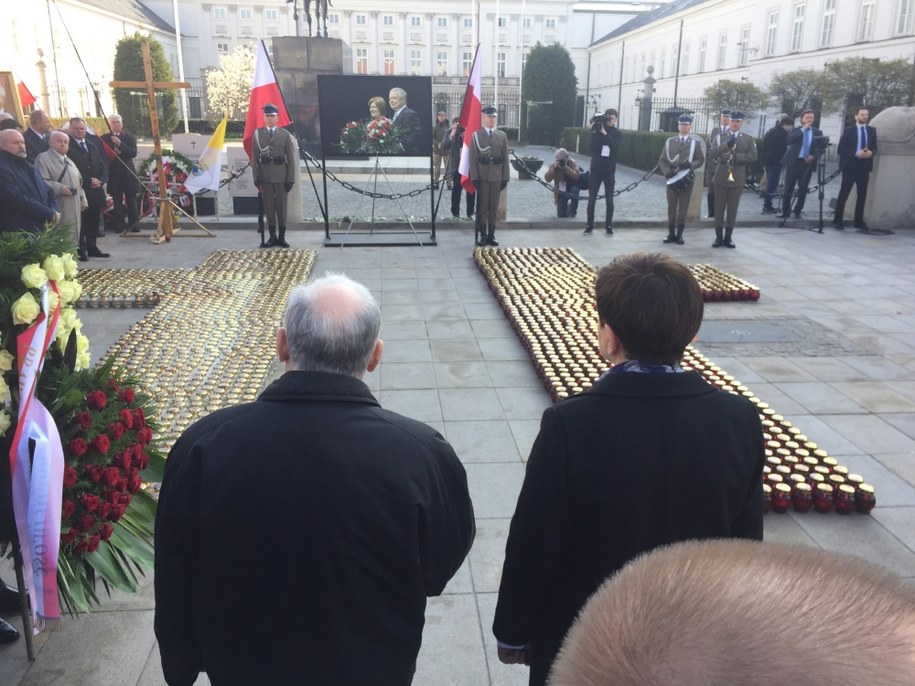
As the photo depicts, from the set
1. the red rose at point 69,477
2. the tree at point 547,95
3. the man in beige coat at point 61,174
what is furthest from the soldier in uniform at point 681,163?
the tree at point 547,95

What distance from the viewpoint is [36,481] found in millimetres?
2482

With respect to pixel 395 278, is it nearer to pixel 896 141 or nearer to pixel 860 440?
pixel 860 440

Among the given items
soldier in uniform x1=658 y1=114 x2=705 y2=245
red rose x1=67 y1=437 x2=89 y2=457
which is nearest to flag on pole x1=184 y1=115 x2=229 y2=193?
soldier in uniform x1=658 y1=114 x2=705 y2=245

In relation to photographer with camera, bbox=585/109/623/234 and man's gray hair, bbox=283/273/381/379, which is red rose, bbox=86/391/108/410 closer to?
man's gray hair, bbox=283/273/381/379

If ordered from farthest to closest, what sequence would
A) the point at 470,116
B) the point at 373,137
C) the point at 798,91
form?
1. the point at 798,91
2. the point at 470,116
3. the point at 373,137

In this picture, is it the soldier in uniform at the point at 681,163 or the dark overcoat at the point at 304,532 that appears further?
the soldier in uniform at the point at 681,163

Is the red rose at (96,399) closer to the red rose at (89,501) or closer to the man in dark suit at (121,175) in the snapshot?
the red rose at (89,501)

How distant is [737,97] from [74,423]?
1277 inches

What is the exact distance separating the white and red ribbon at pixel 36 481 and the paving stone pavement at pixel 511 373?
1.50 ft

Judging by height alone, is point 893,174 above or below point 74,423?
above

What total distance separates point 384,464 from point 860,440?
14.0ft

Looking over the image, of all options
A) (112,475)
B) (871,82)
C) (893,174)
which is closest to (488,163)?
(893,174)

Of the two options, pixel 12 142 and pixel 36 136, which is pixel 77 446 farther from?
pixel 36 136

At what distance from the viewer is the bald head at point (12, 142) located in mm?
7465
